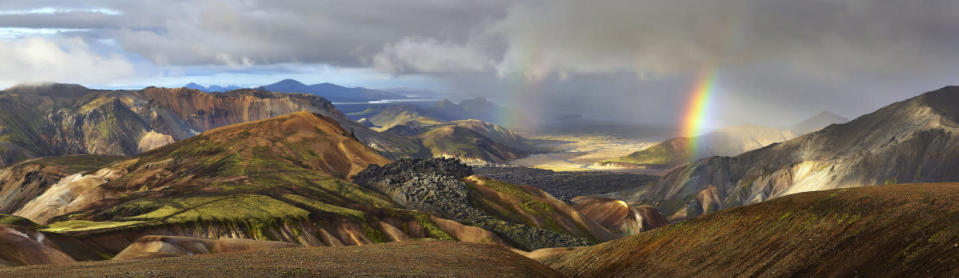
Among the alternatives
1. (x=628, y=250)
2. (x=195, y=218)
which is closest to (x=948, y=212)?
(x=628, y=250)

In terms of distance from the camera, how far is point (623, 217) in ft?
536

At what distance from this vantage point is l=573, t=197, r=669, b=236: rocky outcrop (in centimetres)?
15888

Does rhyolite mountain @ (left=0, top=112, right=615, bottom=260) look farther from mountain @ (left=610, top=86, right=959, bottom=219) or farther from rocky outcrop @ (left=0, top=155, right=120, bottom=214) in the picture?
mountain @ (left=610, top=86, right=959, bottom=219)

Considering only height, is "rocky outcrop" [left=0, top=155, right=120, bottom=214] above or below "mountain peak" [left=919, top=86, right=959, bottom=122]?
below

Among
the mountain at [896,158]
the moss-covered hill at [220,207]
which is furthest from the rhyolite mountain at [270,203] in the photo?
the mountain at [896,158]

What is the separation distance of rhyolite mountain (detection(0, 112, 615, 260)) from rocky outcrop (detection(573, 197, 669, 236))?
11.1 metres

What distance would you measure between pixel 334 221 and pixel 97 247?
4166cm

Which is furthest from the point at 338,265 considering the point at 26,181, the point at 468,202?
the point at 26,181

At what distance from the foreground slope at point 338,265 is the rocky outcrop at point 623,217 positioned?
10709 centimetres

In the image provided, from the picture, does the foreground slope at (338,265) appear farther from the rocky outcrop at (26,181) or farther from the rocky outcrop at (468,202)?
the rocky outcrop at (26,181)

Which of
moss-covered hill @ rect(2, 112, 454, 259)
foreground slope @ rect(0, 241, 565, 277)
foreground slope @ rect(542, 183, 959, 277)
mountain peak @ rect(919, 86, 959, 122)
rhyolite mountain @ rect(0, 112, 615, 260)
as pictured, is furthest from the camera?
mountain peak @ rect(919, 86, 959, 122)

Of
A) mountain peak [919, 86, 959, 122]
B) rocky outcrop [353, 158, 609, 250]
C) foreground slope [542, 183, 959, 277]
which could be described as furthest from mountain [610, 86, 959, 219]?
foreground slope [542, 183, 959, 277]

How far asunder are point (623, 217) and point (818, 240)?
128 m

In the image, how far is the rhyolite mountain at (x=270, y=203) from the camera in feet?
316
